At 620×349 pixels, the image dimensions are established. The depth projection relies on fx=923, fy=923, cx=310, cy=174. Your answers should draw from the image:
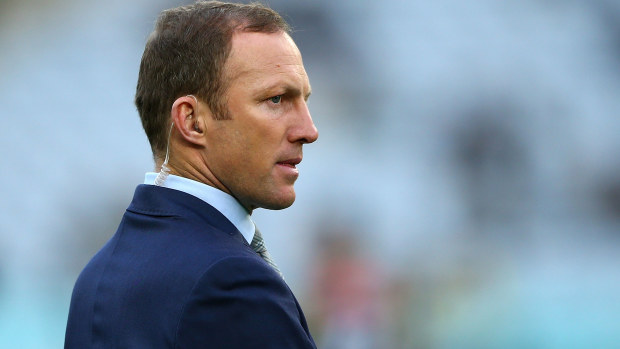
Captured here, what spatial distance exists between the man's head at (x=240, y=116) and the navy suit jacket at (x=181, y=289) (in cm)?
7

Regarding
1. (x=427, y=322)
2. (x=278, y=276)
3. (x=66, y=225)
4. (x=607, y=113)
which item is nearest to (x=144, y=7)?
(x=66, y=225)

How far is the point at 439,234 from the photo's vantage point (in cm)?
441

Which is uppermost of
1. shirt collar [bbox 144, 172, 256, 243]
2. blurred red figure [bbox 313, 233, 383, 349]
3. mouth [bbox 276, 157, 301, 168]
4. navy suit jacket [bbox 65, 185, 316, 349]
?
mouth [bbox 276, 157, 301, 168]

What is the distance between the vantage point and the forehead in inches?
56.3

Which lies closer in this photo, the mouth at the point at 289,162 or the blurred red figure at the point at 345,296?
the mouth at the point at 289,162

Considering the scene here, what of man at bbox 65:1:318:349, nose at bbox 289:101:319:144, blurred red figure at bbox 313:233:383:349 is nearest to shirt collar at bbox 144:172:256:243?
man at bbox 65:1:318:349

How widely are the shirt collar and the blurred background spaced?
9.27 feet

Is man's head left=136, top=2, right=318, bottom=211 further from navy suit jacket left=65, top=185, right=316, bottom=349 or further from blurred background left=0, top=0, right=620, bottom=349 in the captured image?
blurred background left=0, top=0, right=620, bottom=349

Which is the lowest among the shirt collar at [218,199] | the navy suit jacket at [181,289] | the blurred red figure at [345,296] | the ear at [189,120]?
the blurred red figure at [345,296]

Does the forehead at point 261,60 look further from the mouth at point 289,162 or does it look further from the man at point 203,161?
the mouth at point 289,162

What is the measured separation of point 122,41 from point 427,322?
2.03m

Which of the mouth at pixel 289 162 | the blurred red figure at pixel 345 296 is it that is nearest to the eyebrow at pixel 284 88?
the mouth at pixel 289 162

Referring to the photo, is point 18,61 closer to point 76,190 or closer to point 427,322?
point 76,190

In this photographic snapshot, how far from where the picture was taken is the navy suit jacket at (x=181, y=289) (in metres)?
1.24
